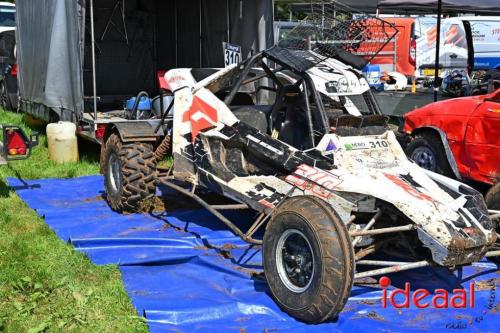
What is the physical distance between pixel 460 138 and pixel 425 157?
1.73 feet

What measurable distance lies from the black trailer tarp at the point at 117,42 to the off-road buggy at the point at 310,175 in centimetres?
249

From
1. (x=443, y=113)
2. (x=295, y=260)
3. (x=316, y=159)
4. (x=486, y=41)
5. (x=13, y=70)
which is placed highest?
(x=486, y=41)

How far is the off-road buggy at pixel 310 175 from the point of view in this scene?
443 centimetres

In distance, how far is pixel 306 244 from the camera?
4.55 meters

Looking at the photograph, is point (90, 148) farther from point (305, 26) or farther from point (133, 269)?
point (133, 269)

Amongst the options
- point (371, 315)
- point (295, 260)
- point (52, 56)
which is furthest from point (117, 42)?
point (371, 315)

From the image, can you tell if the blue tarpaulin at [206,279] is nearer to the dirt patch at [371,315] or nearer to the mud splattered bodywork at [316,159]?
the dirt patch at [371,315]

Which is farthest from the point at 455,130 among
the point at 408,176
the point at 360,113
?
the point at 408,176

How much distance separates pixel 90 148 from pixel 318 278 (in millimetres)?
7345

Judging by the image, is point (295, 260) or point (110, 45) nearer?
point (295, 260)

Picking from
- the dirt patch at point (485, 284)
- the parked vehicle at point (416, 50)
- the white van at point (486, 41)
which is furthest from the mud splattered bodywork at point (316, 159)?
the white van at point (486, 41)

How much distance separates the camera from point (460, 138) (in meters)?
7.58

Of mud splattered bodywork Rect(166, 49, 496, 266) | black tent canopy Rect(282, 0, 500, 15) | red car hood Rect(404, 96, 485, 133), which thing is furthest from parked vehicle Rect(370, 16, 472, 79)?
mud splattered bodywork Rect(166, 49, 496, 266)

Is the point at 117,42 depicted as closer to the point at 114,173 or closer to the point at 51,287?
the point at 114,173
